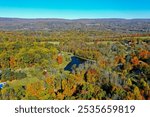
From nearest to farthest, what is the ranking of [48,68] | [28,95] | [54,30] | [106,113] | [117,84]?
[106,113], [28,95], [117,84], [48,68], [54,30]

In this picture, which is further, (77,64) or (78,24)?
(78,24)

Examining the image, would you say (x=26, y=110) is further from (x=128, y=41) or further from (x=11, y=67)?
(x=128, y=41)

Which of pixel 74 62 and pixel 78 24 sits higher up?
pixel 78 24

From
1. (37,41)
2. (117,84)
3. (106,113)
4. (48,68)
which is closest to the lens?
(106,113)

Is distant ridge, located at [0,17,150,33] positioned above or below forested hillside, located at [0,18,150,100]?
above

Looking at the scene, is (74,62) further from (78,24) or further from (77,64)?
(78,24)

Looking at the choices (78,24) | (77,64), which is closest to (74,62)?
(77,64)

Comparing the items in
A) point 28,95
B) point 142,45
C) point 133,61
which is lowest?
point 28,95

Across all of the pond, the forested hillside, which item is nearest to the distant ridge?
the forested hillside

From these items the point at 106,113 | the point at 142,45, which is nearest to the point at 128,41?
the point at 142,45

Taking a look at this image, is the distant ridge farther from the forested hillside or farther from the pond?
the pond

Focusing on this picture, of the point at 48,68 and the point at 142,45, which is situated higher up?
the point at 142,45
